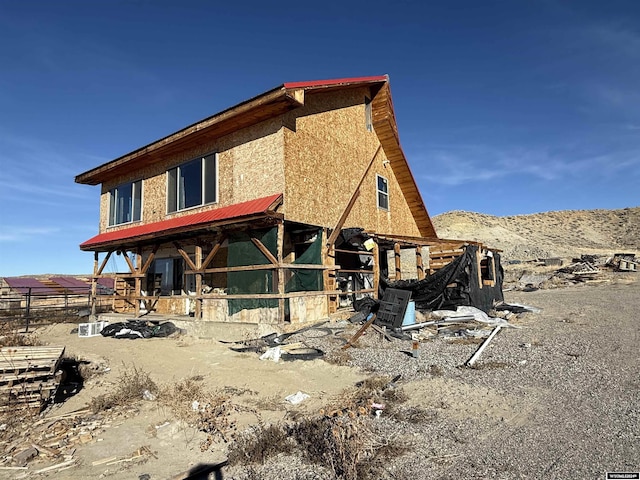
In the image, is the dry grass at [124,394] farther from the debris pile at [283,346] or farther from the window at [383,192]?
the window at [383,192]

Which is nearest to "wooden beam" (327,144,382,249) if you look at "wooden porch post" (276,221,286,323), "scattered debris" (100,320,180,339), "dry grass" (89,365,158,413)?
"wooden porch post" (276,221,286,323)

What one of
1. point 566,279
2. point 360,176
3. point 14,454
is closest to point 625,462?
point 14,454

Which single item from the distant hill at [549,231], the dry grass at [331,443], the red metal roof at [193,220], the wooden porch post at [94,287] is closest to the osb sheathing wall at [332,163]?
the red metal roof at [193,220]

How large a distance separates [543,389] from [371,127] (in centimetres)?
1367

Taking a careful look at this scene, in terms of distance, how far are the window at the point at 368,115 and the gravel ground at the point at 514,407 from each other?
33.7ft

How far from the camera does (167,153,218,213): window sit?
1414 cm

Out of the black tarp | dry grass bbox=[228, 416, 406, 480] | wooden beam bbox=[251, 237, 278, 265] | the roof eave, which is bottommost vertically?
dry grass bbox=[228, 416, 406, 480]

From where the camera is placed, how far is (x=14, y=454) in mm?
4762

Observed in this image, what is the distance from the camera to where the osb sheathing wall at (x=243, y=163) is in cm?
1220

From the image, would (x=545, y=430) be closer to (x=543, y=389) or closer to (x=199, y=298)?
(x=543, y=389)

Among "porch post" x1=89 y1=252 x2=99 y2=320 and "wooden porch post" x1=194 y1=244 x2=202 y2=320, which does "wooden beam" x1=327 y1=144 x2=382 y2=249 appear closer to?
"wooden porch post" x1=194 y1=244 x2=202 y2=320

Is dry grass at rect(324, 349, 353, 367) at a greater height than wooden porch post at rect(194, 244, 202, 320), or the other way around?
wooden porch post at rect(194, 244, 202, 320)

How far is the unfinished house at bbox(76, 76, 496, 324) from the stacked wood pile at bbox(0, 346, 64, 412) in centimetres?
564

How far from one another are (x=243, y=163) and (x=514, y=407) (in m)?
10.5
